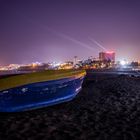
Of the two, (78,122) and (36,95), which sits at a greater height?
(36,95)

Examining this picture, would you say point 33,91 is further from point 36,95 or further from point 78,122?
point 78,122

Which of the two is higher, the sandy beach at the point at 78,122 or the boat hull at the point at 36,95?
the boat hull at the point at 36,95

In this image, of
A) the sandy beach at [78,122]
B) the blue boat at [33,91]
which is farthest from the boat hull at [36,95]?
the sandy beach at [78,122]

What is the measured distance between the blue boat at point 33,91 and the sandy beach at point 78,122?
331 millimetres

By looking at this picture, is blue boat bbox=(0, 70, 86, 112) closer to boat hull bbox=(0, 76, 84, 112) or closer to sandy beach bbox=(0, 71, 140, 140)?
boat hull bbox=(0, 76, 84, 112)

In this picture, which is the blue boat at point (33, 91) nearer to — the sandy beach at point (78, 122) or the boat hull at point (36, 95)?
the boat hull at point (36, 95)

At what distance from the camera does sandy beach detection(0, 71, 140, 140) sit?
277 inches

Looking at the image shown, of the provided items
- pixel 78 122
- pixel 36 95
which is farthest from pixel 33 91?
pixel 78 122

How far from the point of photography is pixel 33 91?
32.4 ft

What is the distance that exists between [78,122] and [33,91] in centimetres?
257

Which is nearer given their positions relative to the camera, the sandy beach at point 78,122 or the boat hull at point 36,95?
the sandy beach at point 78,122

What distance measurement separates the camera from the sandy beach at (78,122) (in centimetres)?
704

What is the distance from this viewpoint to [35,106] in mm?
10156

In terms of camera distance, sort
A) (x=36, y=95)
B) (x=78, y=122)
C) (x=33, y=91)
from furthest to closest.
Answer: (x=36, y=95) < (x=33, y=91) < (x=78, y=122)
